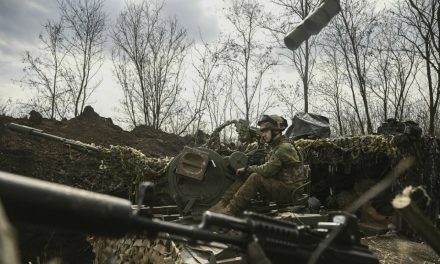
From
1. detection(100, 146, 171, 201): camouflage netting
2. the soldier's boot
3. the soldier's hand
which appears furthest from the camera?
detection(100, 146, 171, 201): camouflage netting

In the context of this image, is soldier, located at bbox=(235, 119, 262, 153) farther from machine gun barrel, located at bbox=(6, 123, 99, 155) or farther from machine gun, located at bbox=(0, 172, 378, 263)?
machine gun, located at bbox=(0, 172, 378, 263)

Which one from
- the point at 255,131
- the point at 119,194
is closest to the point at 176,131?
the point at 119,194

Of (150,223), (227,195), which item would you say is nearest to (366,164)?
(227,195)

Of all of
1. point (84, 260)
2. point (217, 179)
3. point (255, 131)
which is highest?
point (255, 131)

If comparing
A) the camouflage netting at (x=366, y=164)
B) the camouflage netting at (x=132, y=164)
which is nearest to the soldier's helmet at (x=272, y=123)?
the camouflage netting at (x=366, y=164)

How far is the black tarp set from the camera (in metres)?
13.2

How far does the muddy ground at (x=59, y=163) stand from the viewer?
1298 cm

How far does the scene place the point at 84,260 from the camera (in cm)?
1362

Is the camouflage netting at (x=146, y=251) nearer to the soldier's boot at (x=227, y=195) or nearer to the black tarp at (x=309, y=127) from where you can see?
the soldier's boot at (x=227, y=195)

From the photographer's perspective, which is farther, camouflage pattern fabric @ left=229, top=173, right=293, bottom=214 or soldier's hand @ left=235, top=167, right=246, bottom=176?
soldier's hand @ left=235, top=167, right=246, bottom=176

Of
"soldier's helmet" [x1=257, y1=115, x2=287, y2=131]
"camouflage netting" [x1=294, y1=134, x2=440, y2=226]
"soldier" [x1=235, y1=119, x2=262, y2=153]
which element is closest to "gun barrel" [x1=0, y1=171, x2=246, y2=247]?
"soldier's helmet" [x1=257, y1=115, x2=287, y2=131]

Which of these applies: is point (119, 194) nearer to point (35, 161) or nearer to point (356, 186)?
point (35, 161)

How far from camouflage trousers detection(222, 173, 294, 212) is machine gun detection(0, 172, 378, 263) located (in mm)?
4878

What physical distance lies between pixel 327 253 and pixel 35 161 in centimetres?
1379
